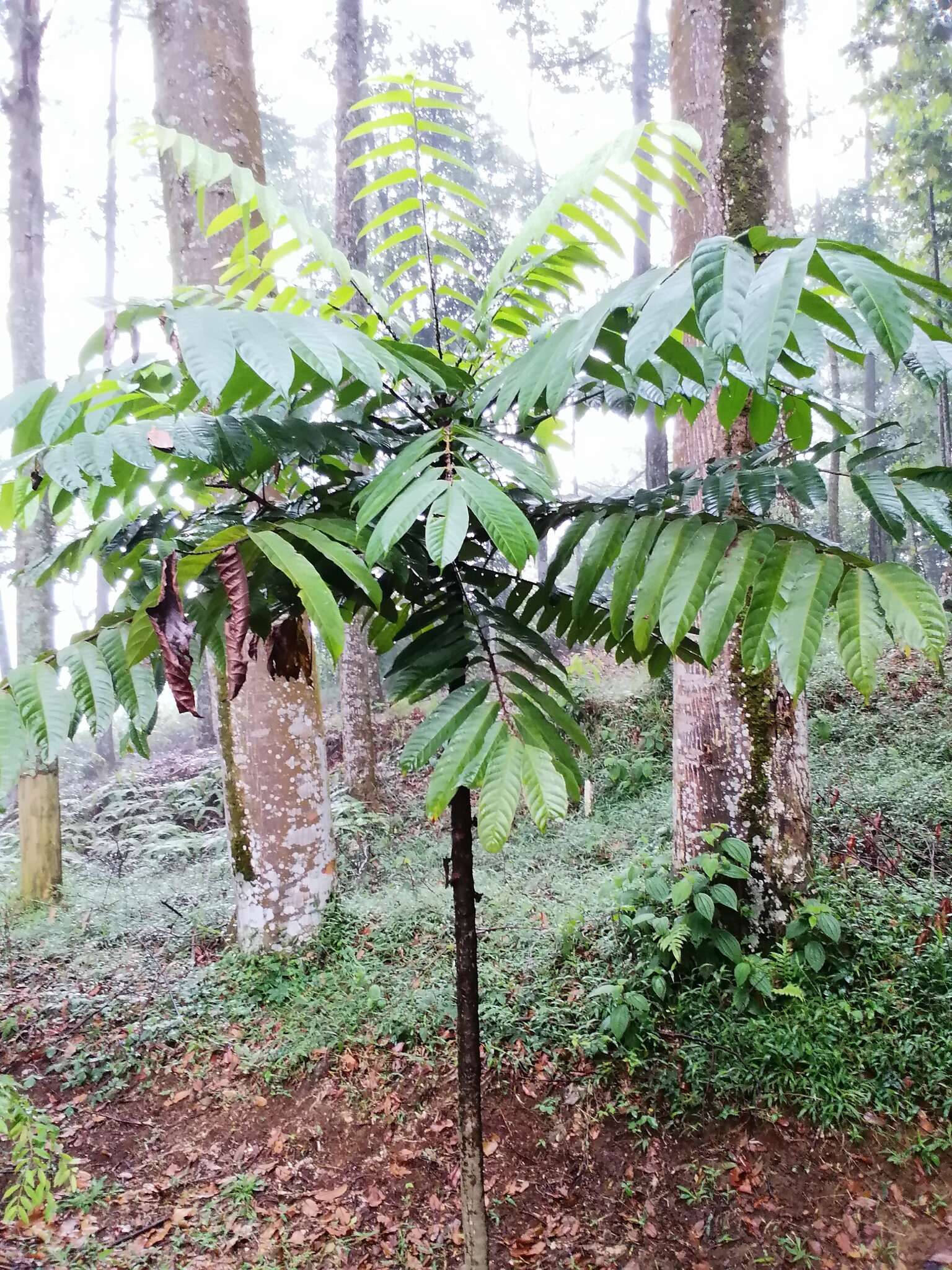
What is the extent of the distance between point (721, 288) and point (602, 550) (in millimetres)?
535

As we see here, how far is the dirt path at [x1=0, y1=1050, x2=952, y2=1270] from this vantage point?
265cm

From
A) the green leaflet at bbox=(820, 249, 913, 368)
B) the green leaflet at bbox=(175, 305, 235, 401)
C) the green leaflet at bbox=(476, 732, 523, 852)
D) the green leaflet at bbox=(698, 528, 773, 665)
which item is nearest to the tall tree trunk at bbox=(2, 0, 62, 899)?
the green leaflet at bbox=(175, 305, 235, 401)

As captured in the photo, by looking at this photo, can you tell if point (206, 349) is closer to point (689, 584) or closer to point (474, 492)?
point (474, 492)

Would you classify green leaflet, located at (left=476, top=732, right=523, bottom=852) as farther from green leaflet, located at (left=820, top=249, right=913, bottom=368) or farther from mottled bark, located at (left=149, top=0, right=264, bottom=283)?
mottled bark, located at (left=149, top=0, right=264, bottom=283)

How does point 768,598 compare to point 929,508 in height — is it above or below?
below

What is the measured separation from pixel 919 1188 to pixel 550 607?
116 inches

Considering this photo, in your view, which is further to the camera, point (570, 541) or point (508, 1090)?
point (508, 1090)

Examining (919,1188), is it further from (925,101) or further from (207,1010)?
(925,101)

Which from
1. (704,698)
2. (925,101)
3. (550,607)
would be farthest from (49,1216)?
(925,101)

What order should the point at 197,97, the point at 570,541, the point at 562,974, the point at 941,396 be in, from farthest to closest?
the point at 941,396, the point at 197,97, the point at 562,974, the point at 570,541

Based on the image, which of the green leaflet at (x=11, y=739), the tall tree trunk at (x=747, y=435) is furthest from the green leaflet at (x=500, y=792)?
the tall tree trunk at (x=747, y=435)

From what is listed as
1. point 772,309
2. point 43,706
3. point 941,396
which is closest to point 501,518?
point 772,309

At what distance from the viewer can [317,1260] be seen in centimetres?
268

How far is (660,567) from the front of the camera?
48.8 inches
